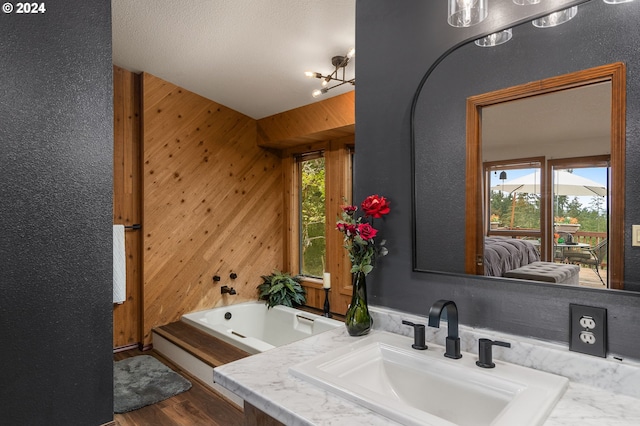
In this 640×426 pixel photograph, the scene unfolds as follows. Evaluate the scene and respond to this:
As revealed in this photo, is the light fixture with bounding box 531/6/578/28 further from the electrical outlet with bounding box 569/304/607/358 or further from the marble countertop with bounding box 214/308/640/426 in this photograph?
the marble countertop with bounding box 214/308/640/426

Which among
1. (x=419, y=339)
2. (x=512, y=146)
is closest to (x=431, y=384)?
(x=419, y=339)

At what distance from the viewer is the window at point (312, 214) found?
4203 mm

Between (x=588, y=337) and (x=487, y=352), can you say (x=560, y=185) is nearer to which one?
(x=588, y=337)

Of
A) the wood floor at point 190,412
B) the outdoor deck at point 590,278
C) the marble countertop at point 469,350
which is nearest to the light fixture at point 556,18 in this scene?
the outdoor deck at point 590,278

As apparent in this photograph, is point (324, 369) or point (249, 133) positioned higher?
point (249, 133)

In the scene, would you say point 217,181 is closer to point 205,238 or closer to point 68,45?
point 205,238

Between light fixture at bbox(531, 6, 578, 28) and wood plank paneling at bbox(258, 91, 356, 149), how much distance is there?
2.21m

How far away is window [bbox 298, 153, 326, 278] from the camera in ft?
13.8

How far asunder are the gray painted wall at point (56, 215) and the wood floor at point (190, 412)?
0.77 metres

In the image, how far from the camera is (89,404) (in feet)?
5.55

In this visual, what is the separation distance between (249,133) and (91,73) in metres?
2.63

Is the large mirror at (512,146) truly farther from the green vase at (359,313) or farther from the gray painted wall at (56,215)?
the gray painted wall at (56,215)

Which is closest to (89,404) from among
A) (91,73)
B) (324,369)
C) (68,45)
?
(324,369)

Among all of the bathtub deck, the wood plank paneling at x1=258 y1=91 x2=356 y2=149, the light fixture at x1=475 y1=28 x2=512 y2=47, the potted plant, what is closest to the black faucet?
the light fixture at x1=475 y1=28 x2=512 y2=47
